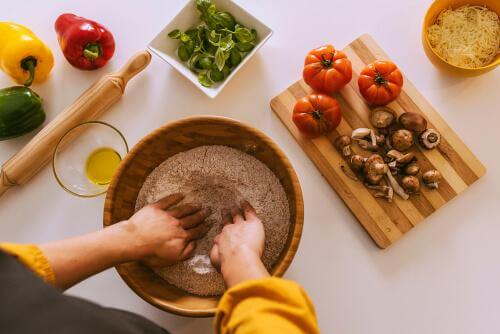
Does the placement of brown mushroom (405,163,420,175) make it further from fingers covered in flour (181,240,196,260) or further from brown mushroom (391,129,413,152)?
fingers covered in flour (181,240,196,260)

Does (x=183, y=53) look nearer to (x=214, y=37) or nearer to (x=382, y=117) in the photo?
(x=214, y=37)

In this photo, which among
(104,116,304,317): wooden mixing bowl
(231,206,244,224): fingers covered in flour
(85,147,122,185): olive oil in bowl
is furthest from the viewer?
(85,147,122,185): olive oil in bowl

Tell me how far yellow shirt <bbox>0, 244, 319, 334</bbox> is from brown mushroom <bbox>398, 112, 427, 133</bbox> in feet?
1.90

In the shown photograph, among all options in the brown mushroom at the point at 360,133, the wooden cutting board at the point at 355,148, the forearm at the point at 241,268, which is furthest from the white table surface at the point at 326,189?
the forearm at the point at 241,268

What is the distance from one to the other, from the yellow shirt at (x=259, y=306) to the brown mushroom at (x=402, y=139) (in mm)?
537

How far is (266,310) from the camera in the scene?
2.91ft

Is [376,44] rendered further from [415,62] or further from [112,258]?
[112,258]

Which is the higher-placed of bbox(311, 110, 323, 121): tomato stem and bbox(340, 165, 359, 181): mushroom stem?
bbox(311, 110, 323, 121): tomato stem

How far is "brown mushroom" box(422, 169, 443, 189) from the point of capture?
1271 millimetres

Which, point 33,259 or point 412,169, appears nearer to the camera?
point 33,259

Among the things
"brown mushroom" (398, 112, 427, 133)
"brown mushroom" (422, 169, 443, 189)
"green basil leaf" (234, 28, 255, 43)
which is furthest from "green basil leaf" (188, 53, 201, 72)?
"brown mushroom" (422, 169, 443, 189)

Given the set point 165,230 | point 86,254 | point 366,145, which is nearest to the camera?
point 86,254

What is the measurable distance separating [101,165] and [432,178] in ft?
2.85

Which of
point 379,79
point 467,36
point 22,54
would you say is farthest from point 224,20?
point 467,36
